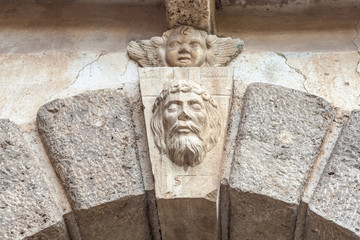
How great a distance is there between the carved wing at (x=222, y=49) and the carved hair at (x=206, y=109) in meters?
0.24

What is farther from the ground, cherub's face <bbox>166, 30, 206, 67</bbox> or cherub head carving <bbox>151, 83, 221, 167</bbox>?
cherub's face <bbox>166, 30, 206, 67</bbox>

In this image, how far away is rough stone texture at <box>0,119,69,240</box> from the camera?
187 cm

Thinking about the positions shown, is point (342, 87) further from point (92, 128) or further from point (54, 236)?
point (54, 236)

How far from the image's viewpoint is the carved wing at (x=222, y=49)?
7.36 feet

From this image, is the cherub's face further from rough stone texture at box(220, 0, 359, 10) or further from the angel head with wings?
rough stone texture at box(220, 0, 359, 10)

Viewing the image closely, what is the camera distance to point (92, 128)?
205 cm

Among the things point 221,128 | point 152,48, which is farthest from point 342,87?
point 152,48

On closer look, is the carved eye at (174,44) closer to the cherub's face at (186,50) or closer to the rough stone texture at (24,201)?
the cherub's face at (186,50)

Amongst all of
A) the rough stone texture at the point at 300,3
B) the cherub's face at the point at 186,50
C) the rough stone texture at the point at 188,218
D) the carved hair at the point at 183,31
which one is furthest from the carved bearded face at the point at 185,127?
the rough stone texture at the point at 300,3

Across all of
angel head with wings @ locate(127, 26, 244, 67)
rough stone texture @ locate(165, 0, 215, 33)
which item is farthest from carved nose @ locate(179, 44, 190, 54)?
rough stone texture @ locate(165, 0, 215, 33)

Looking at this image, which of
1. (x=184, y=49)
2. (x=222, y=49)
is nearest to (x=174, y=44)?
(x=184, y=49)

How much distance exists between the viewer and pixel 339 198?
1858 mm

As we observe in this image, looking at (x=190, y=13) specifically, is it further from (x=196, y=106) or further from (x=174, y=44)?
(x=196, y=106)

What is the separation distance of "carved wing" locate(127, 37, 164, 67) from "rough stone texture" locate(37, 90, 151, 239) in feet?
0.66
